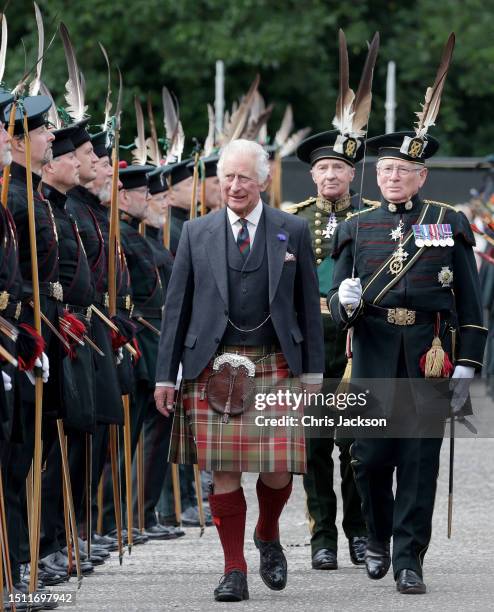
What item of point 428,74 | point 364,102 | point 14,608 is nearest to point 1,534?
point 14,608

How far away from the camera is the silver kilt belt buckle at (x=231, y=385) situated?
338 inches

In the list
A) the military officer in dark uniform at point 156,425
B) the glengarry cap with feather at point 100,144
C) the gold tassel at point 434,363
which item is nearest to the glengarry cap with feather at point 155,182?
the military officer in dark uniform at point 156,425

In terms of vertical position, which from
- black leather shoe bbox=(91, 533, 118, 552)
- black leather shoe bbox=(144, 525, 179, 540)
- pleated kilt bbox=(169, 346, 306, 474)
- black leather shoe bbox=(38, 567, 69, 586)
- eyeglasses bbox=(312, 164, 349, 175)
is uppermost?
eyeglasses bbox=(312, 164, 349, 175)

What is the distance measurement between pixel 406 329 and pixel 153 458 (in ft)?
9.34

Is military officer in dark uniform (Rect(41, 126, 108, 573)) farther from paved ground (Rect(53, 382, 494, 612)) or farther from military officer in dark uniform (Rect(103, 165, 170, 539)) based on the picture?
military officer in dark uniform (Rect(103, 165, 170, 539))

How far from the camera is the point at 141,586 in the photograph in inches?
360

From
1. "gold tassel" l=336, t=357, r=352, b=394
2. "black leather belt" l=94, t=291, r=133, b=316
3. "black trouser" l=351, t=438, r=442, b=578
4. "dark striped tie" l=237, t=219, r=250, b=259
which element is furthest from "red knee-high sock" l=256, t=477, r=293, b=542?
"black leather belt" l=94, t=291, r=133, b=316

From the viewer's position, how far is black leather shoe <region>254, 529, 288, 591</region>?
28.6 ft

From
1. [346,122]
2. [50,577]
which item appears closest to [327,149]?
[346,122]

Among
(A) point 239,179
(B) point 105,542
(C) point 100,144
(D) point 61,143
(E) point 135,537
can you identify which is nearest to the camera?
(A) point 239,179

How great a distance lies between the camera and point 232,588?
27.9ft

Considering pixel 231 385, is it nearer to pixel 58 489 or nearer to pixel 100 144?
pixel 58 489

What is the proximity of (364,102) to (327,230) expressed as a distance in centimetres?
95

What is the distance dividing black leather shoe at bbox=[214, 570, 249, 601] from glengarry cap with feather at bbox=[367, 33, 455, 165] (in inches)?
82.2
